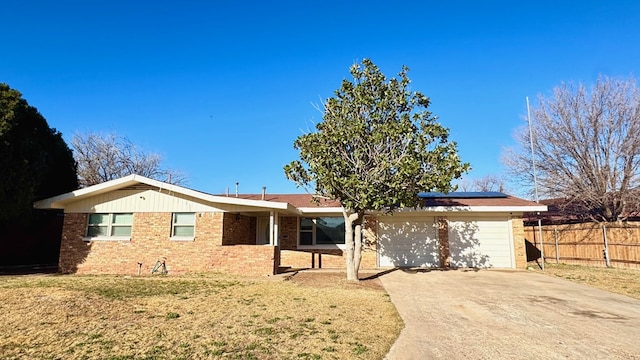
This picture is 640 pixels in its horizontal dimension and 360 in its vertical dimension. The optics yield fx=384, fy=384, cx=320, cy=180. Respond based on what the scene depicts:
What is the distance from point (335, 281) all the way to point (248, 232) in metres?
6.79

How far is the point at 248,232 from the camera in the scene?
17.4m

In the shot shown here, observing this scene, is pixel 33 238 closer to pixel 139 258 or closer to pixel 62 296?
pixel 139 258

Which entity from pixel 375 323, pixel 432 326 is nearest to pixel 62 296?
pixel 375 323

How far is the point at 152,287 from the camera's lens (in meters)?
10.2

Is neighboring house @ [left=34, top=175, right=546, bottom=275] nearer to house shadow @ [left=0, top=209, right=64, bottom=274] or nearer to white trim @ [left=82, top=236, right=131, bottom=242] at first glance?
white trim @ [left=82, top=236, right=131, bottom=242]

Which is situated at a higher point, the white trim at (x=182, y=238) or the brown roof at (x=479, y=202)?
the brown roof at (x=479, y=202)

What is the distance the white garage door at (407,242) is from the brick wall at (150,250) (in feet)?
19.3

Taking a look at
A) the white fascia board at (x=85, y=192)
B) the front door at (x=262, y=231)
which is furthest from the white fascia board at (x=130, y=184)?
the front door at (x=262, y=231)

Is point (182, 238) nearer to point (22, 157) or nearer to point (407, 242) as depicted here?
point (22, 157)

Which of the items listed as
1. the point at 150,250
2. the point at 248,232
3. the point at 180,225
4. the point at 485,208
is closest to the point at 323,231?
the point at 248,232

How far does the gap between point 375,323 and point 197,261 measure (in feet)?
30.1

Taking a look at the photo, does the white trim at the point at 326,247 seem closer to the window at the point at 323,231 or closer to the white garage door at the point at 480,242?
the window at the point at 323,231

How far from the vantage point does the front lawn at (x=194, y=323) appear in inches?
198

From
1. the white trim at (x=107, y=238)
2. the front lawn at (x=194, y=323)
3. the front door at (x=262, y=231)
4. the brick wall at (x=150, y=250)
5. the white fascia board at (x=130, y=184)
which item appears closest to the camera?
the front lawn at (x=194, y=323)
